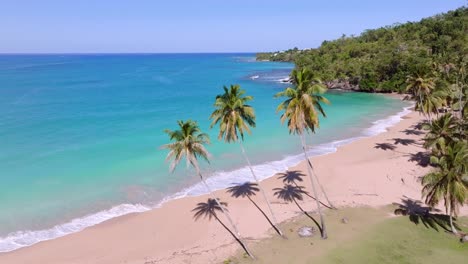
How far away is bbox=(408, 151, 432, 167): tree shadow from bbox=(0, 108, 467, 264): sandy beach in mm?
98

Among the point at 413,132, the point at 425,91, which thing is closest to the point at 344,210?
the point at 425,91

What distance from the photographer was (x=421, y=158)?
118 ft

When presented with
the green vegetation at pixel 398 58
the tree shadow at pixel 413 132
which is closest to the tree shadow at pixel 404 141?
the tree shadow at pixel 413 132

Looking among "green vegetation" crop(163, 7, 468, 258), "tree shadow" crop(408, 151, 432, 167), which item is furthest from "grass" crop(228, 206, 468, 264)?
"tree shadow" crop(408, 151, 432, 167)

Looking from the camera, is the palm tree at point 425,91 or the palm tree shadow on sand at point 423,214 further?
the palm tree at point 425,91

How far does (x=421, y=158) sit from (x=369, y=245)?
19894 mm

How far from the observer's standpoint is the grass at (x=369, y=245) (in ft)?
63.5

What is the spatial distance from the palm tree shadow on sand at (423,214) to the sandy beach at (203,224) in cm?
122

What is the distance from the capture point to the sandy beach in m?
21.9

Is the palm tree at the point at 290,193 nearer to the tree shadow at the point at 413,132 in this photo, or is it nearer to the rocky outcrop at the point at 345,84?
the tree shadow at the point at 413,132

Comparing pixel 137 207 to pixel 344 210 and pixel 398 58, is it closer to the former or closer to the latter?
pixel 344 210

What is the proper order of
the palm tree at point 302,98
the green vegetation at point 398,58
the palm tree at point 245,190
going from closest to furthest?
the palm tree at point 302,98, the palm tree at point 245,190, the green vegetation at point 398,58

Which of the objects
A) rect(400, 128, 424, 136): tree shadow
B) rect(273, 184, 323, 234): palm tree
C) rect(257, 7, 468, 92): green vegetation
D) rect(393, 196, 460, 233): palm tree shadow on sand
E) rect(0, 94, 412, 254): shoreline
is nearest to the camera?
rect(393, 196, 460, 233): palm tree shadow on sand

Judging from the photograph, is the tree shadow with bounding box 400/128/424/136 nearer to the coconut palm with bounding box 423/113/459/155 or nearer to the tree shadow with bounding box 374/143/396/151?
the tree shadow with bounding box 374/143/396/151
